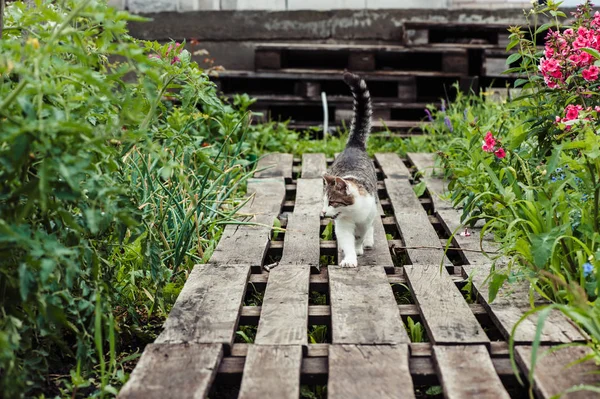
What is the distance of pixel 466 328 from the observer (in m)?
2.12

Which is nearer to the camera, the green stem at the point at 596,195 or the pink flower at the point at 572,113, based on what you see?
the green stem at the point at 596,195

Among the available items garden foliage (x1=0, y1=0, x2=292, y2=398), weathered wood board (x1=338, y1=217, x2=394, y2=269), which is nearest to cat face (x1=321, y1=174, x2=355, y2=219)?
weathered wood board (x1=338, y1=217, x2=394, y2=269)

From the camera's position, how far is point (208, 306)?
230cm

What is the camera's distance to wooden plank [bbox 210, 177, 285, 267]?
2895 mm

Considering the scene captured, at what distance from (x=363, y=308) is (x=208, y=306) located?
508mm

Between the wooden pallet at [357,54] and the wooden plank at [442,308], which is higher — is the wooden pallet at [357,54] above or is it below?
above

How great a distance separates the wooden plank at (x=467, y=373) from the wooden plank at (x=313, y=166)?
8.87 feet

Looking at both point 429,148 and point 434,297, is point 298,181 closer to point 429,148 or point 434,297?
point 429,148

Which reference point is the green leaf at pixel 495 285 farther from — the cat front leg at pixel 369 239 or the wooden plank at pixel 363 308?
the cat front leg at pixel 369 239

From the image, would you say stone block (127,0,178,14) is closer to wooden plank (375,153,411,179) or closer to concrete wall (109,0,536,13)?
concrete wall (109,0,536,13)

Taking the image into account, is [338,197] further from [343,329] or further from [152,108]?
[152,108]

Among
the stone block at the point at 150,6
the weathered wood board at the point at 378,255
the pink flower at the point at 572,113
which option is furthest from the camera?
the stone block at the point at 150,6

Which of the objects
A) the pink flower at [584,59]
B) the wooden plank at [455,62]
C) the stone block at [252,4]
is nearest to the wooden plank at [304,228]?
the pink flower at [584,59]

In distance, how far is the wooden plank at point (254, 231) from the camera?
2.89 m
